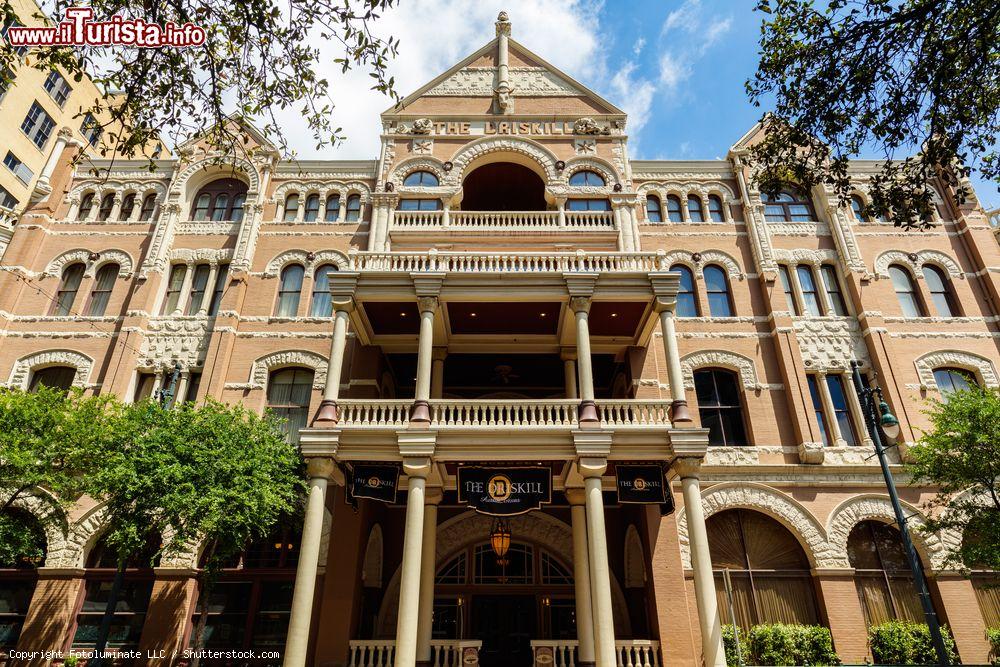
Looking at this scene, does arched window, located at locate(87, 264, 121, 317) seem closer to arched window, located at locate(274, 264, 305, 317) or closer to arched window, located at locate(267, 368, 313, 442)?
arched window, located at locate(274, 264, 305, 317)

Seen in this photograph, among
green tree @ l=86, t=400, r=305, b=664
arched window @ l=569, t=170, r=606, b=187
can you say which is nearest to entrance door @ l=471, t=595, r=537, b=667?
green tree @ l=86, t=400, r=305, b=664

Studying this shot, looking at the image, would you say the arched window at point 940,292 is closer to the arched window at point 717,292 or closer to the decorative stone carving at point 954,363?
the decorative stone carving at point 954,363

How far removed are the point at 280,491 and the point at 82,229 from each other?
1576 centimetres

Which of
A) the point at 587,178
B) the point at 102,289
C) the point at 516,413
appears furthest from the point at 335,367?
the point at 102,289

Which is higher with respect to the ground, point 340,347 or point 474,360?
point 474,360

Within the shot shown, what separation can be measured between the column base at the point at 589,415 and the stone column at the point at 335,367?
620cm

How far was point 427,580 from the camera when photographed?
14766mm

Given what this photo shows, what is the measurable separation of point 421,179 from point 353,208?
9.84 feet

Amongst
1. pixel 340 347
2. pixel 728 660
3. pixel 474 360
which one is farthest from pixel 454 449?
pixel 728 660

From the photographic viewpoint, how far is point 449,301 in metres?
16.3

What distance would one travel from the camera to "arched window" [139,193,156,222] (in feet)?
75.5

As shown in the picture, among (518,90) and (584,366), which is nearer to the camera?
(584,366)

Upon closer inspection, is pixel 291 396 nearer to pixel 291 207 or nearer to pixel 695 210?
pixel 291 207

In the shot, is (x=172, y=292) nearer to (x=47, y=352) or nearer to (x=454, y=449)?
(x=47, y=352)
